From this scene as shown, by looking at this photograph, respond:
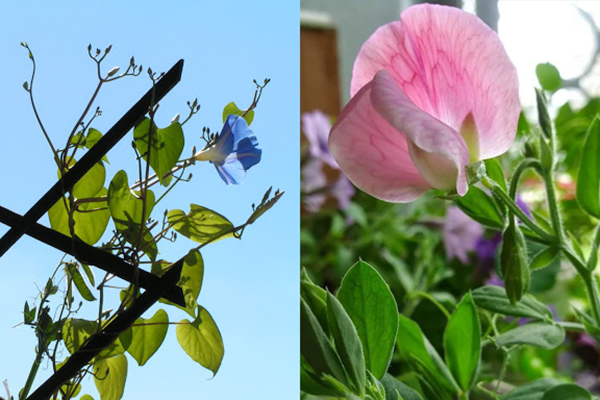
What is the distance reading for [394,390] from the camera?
0.61 feet

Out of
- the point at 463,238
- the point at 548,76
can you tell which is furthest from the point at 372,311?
the point at 463,238

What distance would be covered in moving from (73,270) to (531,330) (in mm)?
147

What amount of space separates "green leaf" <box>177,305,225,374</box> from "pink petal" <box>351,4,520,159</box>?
8 cm

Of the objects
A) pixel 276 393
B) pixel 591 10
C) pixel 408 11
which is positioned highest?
pixel 591 10

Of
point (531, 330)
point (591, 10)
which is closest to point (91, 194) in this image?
point (531, 330)

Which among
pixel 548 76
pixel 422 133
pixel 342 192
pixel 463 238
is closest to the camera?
pixel 422 133

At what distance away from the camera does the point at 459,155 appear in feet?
0.51

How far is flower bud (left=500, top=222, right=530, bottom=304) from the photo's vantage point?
19 centimetres

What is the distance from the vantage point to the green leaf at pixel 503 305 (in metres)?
0.22

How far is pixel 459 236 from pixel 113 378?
0.50m

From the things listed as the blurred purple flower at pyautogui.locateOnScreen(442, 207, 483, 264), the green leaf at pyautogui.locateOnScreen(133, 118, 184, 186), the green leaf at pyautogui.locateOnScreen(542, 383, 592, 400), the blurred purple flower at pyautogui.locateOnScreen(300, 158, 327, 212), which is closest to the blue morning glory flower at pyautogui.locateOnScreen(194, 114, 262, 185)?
the green leaf at pyautogui.locateOnScreen(133, 118, 184, 186)

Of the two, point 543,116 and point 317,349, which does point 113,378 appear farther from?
point 543,116

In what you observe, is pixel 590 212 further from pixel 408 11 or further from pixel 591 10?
pixel 591 10

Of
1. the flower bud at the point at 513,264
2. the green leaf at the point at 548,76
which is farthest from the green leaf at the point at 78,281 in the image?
the green leaf at the point at 548,76
